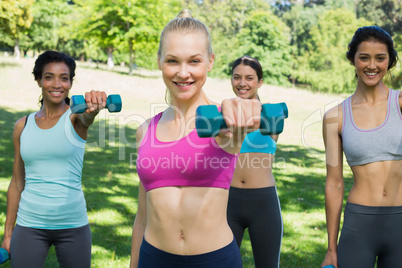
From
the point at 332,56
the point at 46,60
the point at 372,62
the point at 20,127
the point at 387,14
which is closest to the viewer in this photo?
the point at 372,62

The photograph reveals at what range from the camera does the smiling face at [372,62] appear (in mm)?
3213

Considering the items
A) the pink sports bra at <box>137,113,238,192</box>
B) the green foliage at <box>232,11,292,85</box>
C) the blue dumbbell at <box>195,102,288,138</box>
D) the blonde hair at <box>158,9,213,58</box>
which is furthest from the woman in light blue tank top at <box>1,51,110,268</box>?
the green foliage at <box>232,11,292,85</box>

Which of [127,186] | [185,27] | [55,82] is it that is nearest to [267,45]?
[127,186]

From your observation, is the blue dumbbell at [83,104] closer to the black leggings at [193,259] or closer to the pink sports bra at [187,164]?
the pink sports bra at [187,164]

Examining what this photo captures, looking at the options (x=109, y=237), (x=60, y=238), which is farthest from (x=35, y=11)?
(x=60, y=238)

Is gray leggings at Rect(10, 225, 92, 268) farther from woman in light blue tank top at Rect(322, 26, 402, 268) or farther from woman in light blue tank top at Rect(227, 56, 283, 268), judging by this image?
woman in light blue tank top at Rect(322, 26, 402, 268)

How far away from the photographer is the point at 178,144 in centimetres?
226

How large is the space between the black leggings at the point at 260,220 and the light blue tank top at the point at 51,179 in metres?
1.44

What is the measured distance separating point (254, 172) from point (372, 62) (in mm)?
1483

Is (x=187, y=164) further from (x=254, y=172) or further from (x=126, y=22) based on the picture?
(x=126, y=22)

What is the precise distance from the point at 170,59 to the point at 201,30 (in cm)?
22

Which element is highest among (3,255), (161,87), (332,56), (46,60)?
(332,56)

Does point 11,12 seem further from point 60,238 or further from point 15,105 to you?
point 60,238

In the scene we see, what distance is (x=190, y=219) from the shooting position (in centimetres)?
223
